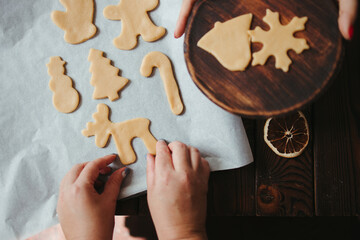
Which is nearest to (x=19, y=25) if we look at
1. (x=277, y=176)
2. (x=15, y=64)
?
(x=15, y=64)

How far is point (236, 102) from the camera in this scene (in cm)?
64

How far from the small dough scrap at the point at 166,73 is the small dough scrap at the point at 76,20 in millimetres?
162

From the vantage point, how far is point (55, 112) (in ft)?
2.53

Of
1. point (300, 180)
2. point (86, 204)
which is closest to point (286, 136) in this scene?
point (300, 180)

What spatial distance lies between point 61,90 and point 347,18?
0.66m

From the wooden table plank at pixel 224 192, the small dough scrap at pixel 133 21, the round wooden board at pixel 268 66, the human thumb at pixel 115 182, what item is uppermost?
the small dough scrap at pixel 133 21

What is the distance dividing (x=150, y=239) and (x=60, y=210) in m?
0.42

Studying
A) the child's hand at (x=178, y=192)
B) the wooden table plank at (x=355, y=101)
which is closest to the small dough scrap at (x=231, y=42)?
the child's hand at (x=178, y=192)

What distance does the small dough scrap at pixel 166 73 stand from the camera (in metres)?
0.76

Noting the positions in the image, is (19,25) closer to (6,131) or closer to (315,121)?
(6,131)

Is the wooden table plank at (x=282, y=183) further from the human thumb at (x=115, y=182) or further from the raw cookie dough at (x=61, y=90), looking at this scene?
the raw cookie dough at (x=61, y=90)

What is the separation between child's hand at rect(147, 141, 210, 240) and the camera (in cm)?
69

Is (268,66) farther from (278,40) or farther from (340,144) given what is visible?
(340,144)

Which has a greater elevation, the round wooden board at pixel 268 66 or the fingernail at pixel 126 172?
the round wooden board at pixel 268 66
